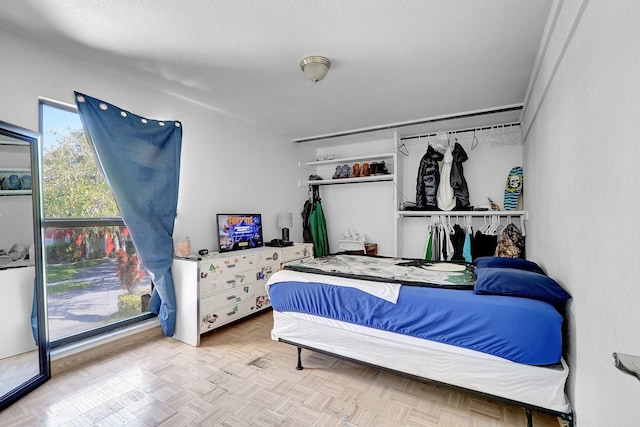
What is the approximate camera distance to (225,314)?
2979 mm

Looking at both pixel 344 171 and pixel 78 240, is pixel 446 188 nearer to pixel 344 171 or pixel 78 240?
pixel 344 171

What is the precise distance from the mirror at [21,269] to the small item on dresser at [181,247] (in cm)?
101

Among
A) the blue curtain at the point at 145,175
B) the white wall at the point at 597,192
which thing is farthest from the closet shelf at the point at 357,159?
the white wall at the point at 597,192

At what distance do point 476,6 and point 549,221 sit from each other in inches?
57.8

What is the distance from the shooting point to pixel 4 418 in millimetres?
1710

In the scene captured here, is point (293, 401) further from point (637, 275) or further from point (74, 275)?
point (74, 275)

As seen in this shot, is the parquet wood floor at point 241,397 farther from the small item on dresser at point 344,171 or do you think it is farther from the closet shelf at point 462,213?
the small item on dresser at point 344,171

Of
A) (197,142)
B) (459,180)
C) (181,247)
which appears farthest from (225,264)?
(459,180)

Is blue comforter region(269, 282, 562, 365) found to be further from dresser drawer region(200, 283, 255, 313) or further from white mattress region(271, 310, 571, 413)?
dresser drawer region(200, 283, 255, 313)

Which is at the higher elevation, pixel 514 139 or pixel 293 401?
pixel 514 139

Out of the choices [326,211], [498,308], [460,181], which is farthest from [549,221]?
[326,211]

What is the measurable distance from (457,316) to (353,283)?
68 centimetres

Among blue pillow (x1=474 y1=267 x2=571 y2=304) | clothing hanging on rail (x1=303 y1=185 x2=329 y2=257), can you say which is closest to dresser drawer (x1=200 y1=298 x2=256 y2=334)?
clothing hanging on rail (x1=303 y1=185 x2=329 y2=257)

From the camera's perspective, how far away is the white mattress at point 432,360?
1.45 m
